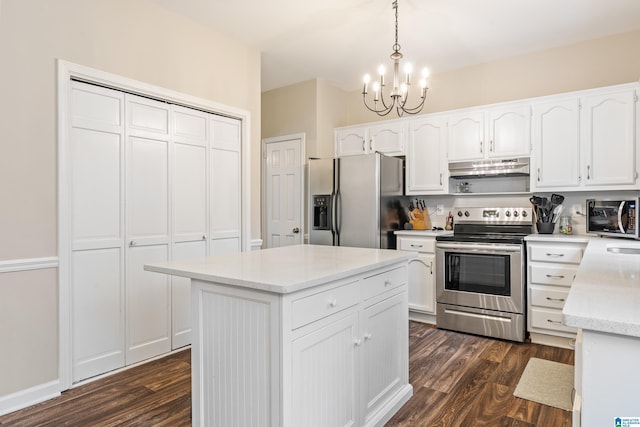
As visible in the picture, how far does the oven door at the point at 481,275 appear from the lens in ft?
11.4

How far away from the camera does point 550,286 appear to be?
11.0ft

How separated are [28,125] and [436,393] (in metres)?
3.06

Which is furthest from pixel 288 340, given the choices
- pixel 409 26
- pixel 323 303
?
pixel 409 26

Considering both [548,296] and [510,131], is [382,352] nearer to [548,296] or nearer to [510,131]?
[548,296]

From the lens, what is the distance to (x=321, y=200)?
4.56 m

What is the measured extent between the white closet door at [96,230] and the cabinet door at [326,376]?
1.87 meters

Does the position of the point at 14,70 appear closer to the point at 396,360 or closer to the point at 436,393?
the point at 396,360

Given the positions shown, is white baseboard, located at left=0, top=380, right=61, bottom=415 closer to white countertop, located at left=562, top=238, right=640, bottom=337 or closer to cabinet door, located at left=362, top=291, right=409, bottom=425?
cabinet door, located at left=362, top=291, right=409, bottom=425

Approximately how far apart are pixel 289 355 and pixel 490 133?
3.30 m

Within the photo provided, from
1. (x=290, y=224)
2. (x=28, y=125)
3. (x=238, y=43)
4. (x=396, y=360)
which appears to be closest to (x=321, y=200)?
(x=290, y=224)

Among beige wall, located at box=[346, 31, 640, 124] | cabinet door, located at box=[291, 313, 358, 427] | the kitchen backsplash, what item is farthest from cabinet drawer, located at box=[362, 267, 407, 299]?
beige wall, located at box=[346, 31, 640, 124]

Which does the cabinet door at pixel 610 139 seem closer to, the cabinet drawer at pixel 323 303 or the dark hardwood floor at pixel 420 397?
the dark hardwood floor at pixel 420 397

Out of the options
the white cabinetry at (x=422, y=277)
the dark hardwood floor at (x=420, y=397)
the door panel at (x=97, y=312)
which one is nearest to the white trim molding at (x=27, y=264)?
the door panel at (x=97, y=312)

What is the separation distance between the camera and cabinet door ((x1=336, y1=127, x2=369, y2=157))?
4789 mm
